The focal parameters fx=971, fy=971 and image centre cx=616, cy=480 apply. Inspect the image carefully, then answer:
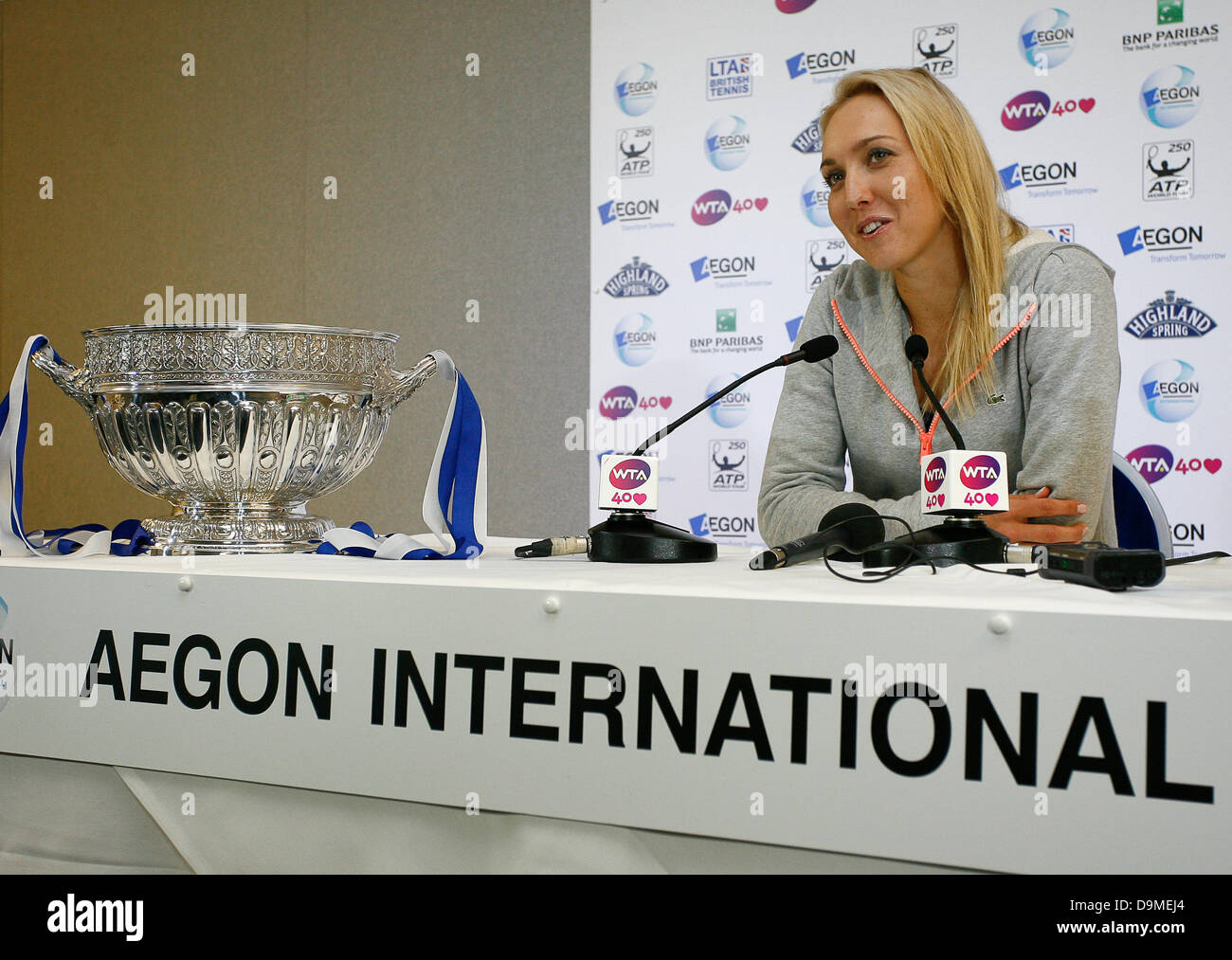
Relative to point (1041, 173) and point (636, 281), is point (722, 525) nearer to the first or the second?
point (636, 281)

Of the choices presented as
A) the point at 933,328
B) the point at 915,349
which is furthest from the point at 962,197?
the point at 915,349

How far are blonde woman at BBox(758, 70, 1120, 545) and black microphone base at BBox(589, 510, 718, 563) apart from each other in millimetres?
393

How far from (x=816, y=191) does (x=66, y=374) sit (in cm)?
244

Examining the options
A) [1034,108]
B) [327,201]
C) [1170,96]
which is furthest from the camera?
[327,201]

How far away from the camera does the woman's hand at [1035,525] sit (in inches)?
38.7

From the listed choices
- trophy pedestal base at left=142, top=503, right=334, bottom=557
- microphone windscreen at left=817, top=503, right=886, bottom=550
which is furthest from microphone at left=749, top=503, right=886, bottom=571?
trophy pedestal base at left=142, top=503, right=334, bottom=557

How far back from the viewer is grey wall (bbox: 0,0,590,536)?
3250mm

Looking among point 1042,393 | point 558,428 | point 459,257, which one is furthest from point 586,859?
point 459,257

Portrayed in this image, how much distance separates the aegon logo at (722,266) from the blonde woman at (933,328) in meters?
1.53

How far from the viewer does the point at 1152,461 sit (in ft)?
8.71

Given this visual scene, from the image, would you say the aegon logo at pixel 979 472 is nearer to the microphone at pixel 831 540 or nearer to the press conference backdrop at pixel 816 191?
the microphone at pixel 831 540

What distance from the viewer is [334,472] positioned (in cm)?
98
